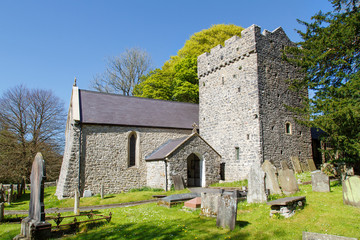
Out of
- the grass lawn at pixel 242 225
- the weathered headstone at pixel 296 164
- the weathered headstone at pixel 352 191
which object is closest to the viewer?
the grass lawn at pixel 242 225

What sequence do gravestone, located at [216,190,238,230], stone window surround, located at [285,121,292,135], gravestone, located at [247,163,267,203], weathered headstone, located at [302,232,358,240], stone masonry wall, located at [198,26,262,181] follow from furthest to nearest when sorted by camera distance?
stone window surround, located at [285,121,292,135] < stone masonry wall, located at [198,26,262,181] < gravestone, located at [247,163,267,203] < gravestone, located at [216,190,238,230] < weathered headstone, located at [302,232,358,240]

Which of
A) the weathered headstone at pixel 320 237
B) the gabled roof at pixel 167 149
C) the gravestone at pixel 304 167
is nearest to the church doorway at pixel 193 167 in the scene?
the gabled roof at pixel 167 149

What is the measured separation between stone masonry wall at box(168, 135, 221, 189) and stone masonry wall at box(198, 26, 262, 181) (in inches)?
45.2

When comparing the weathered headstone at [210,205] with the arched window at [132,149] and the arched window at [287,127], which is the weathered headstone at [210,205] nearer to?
the arched window at [132,149]

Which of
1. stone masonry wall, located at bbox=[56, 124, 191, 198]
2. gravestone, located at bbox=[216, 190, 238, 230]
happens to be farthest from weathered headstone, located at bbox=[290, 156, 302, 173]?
gravestone, located at bbox=[216, 190, 238, 230]

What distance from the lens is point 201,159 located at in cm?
1947

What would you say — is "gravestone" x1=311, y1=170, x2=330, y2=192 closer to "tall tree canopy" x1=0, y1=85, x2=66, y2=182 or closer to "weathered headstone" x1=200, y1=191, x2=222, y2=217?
"weathered headstone" x1=200, y1=191, x2=222, y2=217

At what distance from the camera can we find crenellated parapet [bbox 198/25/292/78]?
19094 mm

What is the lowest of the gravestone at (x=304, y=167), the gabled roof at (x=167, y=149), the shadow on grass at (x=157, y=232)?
the shadow on grass at (x=157, y=232)

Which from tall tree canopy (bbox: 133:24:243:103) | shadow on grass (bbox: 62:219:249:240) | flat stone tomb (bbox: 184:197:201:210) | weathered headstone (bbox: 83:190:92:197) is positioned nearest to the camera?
shadow on grass (bbox: 62:219:249:240)

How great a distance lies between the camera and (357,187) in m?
8.80

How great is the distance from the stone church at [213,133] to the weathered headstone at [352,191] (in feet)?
28.6

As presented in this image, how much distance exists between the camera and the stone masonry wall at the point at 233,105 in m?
18.8

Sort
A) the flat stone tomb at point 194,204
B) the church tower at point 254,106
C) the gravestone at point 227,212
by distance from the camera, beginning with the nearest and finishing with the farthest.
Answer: the gravestone at point 227,212, the flat stone tomb at point 194,204, the church tower at point 254,106
